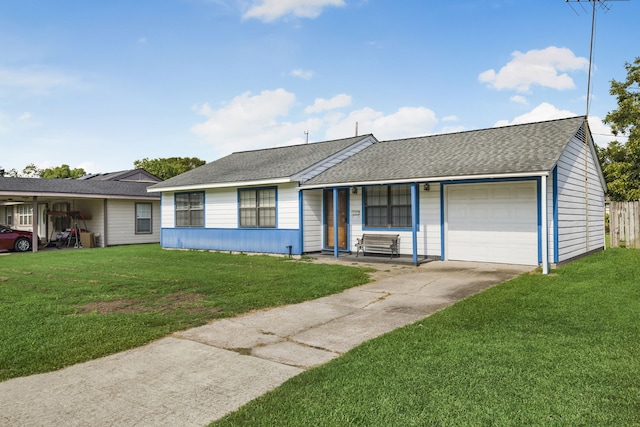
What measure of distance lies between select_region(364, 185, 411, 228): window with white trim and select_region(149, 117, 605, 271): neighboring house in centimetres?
3

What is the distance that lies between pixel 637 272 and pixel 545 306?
194 inches

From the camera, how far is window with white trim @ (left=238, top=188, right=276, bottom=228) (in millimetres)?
15297

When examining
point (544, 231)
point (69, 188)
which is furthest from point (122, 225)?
point (544, 231)

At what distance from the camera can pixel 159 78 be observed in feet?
53.6

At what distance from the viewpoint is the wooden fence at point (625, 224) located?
16.1 m

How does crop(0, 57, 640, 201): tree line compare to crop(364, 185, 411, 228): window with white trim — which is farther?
crop(0, 57, 640, 201): tree line

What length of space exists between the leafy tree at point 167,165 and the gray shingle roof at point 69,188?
2747cm

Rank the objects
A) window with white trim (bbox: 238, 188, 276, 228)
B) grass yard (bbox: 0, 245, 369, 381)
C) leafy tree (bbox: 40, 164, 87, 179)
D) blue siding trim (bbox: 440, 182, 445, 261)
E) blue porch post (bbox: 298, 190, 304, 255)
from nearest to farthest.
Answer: grass yard (bbox: 0, 245, 369, 381) < blue siding trim (bbox: 440, 182, 445, 261) < blue porch post (bbox: 298, 190, 304, 255) < window with white trim (bbox: 238, 188, 276, 228) < leafy tree (bbox: 40, 164, 87, 179)

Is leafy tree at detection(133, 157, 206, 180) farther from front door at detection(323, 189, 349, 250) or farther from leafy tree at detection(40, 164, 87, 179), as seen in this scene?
front door at detection(323, 189, 349, 250)

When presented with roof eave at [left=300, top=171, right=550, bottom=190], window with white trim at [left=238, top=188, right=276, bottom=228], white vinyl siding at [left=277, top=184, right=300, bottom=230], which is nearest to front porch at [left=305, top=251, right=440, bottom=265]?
white vinyl siding at [left=277, top=184, right=300, bottom=230]

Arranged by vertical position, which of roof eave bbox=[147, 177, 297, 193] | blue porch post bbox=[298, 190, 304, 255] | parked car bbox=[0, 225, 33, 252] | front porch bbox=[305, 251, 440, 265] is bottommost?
front porch bbox=[305, 251, 440, 265]

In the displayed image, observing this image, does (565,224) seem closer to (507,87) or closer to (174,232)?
(507,87)

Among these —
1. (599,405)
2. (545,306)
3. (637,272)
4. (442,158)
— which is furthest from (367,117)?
(599,405)

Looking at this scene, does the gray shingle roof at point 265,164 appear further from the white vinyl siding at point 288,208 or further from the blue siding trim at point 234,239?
the blue siding trim at point 234,239
